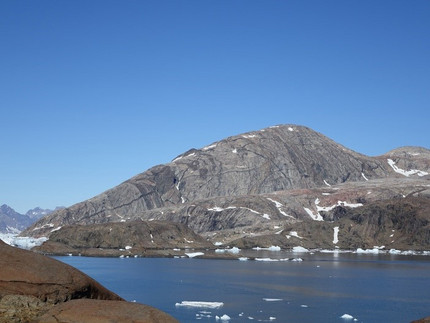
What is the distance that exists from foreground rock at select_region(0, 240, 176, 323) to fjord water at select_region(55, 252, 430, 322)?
43.4 m

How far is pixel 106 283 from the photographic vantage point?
10275cm

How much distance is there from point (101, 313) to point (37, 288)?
3679 mm

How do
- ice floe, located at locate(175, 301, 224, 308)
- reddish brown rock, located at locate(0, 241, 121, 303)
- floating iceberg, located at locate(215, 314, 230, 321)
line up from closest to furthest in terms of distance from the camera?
1. reddish brown rock, located at locate(0, 241, 121, 303)
2. floating iceberg, located at locate(215, 314, 230, 321)
3. ice floe, located at locate(175, 301, 224, 308)

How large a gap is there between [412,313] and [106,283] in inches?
2093

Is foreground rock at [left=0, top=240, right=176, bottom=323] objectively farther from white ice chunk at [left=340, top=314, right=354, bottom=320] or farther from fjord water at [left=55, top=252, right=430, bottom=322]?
white ice chunk at [left=340, top=314, right=354, bottom=320]

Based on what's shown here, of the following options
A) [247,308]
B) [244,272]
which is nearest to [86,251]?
[244,272]

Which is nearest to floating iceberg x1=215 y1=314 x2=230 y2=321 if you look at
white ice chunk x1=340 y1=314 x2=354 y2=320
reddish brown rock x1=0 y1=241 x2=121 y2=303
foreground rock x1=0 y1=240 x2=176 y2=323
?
white ice chunk x1=340 y1=314 x2=354 y2=320

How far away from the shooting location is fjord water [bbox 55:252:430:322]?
2800 inches

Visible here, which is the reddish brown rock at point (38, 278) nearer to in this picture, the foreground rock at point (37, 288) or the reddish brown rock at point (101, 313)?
the foreground rock at point (37, 288)

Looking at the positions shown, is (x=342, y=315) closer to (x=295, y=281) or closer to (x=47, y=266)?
(x=295, y=281)

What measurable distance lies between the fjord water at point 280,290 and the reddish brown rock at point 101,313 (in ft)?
150

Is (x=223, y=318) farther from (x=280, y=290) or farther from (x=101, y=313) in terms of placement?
(x=101, y=313)

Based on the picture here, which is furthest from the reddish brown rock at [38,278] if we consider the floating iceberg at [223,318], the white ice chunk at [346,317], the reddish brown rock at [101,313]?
the white ice chunk at [346,317]

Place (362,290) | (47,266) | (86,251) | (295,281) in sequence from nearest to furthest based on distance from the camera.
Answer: (47,266), (362,290), (295,281), (86,251)
